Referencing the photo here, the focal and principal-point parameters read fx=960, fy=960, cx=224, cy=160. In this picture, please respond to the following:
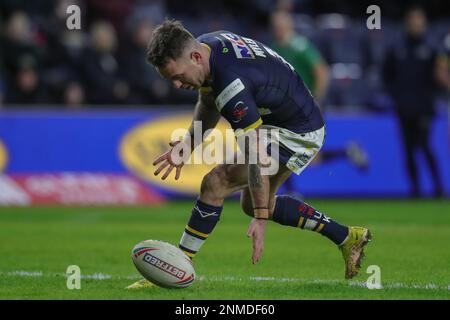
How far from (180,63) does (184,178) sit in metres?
7.92

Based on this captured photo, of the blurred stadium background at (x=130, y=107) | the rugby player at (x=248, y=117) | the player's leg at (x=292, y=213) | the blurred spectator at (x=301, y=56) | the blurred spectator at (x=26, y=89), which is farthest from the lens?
the blurred spectator at (x=26, y=89)

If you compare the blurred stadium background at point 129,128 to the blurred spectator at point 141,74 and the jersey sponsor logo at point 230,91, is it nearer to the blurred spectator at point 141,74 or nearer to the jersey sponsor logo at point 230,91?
the blurred spectator at point 141,74

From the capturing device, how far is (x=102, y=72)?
15805mm

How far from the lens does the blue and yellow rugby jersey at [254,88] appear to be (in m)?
6.42

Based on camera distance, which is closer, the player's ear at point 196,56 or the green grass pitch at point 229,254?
the player's ear at point 196,56

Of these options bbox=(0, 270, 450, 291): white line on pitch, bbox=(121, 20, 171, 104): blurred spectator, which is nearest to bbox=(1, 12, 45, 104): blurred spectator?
bbox=(121, 20, 171, 104): blurred spectator

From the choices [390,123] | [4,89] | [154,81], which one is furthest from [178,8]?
[390,123]

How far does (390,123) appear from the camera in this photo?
591 inches

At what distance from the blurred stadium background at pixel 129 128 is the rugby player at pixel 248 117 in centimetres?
415

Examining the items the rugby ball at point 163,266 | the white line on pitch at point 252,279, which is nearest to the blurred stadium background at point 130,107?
the white line on pitch at point 252,279

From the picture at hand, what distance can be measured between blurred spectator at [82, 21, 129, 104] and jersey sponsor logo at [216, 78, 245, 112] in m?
9.07

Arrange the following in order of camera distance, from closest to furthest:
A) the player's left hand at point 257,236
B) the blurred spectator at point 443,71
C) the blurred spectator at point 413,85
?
the player's left hand at point 257,236, the blurred spectator at point 413,85, the blurred spectator at point 443,71

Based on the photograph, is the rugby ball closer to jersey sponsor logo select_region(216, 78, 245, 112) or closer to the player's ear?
jersey sponsor logo select_region(216, 78, 245, 112)

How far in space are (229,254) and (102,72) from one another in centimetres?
732
